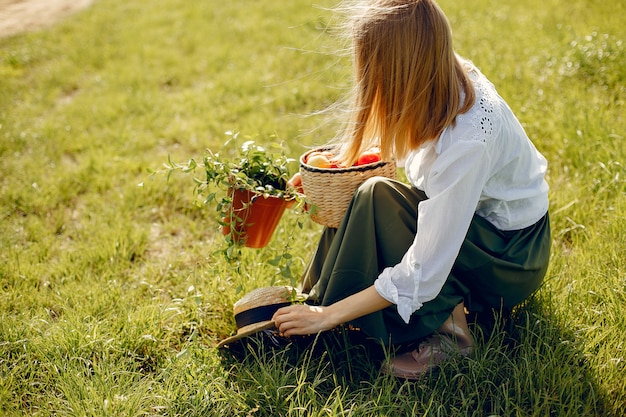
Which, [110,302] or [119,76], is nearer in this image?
[110,302]

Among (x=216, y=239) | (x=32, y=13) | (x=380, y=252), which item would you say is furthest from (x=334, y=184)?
(x=32, y=13)

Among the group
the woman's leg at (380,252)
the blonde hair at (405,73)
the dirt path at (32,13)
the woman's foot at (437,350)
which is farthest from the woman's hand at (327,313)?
the dirt path at (32,13)

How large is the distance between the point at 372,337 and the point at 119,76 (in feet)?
13.6

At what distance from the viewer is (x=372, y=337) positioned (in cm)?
212

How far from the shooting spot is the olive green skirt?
6.72 ft

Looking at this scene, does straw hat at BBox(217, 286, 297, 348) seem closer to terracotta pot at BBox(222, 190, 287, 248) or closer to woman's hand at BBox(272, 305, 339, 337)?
woman's hand at BBox(272, 305, 339, 337)

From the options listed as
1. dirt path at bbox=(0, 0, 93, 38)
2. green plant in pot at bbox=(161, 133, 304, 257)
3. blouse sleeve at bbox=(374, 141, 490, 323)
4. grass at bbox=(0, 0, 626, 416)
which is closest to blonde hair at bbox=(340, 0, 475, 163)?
blouse sleeve at bbox=(374, 141, 490, 323)

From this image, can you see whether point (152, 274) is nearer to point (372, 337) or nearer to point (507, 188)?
point (372, 337)

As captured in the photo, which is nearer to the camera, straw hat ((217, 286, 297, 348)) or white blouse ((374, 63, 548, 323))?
white blouse ((374, 63, 548, 323))

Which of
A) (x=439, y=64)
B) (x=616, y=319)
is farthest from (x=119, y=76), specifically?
(x=616, y=319)

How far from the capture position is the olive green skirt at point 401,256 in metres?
2.05

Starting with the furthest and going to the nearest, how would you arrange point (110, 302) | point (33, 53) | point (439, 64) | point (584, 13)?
point (33, 53) < point (584, 13) < point (110, 302) < point (439, 64)

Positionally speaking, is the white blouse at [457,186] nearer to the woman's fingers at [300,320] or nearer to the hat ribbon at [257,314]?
the woman's fingers at [300,320]

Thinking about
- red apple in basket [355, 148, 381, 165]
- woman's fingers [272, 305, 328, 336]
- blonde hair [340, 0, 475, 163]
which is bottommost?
woman's fingers [272, 305, 328, 336]
